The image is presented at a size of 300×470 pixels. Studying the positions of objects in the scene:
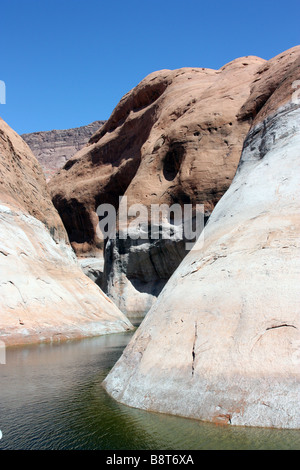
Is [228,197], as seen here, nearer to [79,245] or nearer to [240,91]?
[240,91]

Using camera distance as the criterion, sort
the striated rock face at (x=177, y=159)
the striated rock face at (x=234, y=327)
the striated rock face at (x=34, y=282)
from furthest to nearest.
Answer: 1. the striated rock face at (x=177, y=159)
2. the striated rock face at (x=34, y=282)
3. the striated rock face at (x=234, y=327)

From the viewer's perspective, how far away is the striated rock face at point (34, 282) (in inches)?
547

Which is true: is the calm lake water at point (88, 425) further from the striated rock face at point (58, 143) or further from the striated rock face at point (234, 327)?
the striated rock face at point (58, 143)

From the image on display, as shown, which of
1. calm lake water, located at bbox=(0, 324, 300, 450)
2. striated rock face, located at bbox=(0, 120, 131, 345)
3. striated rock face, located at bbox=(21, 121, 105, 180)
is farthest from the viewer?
striated rock face, located at bbox=(21, 121, 105, 180)

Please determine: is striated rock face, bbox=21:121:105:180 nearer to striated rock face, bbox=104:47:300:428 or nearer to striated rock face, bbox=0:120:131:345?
striated rock face, bbox=0:120:131:345

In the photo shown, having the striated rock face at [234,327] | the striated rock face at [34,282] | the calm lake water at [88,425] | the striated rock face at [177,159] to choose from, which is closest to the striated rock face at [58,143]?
the striated rock face at [177,159]

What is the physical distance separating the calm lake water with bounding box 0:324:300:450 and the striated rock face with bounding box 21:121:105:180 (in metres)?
84.4

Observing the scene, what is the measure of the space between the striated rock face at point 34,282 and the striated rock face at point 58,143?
6907 cm

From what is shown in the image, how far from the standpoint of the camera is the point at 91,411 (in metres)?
5.82

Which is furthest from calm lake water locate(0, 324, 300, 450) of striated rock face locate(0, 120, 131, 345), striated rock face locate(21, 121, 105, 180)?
striated rock face locate(21, 121, 105, 180)

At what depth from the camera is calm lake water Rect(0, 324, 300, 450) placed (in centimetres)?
431

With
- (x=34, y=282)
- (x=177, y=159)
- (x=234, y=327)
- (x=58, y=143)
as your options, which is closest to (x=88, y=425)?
(x=234, y=327)

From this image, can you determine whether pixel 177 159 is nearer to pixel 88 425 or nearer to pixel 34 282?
pixel 34 282

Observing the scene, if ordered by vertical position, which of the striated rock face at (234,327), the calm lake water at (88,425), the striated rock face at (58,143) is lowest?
the calm lake water at (88,425)
